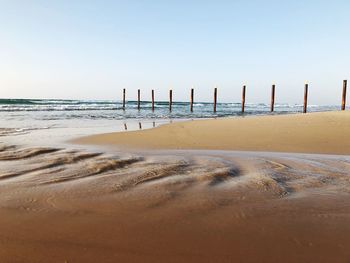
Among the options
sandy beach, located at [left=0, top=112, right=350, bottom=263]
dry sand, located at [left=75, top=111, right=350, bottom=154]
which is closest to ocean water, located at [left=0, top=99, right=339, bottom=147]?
dry sand, located at [left=75, top=111, right=350, bottom=154]

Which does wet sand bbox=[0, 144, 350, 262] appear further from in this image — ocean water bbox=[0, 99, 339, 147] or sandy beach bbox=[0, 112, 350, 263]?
ocean water bbox=[0, 99, 339, 147]

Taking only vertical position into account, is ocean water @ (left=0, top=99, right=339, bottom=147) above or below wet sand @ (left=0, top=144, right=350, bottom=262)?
below

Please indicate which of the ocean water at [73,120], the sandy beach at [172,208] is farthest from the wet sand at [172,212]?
the ocean water at [73,120]

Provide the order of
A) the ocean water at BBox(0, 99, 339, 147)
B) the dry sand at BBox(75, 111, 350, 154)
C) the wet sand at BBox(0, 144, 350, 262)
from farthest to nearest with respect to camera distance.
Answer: the ocean water at BBox(0, 99, 339, 147) → the dry sand at BBox(75, 111, 350, 154) → the wet sand at BBox(0, 144, 350, 262)

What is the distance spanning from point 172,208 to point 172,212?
94 mm

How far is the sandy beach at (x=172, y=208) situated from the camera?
1827 millimetres

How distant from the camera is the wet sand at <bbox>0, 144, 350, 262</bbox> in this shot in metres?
1.82

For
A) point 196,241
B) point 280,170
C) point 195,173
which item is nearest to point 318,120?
point 280,170

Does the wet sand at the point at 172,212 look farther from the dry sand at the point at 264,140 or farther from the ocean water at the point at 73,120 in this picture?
the ocean water at the point at 73,120

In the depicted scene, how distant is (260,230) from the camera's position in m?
2.14

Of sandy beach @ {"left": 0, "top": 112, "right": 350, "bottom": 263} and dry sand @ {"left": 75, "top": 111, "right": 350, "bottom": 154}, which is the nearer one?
sandy beach @ {"left": 0, "top": 112, "right": 350, "bottom": 263}

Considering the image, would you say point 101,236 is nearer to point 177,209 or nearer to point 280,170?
point 177,209

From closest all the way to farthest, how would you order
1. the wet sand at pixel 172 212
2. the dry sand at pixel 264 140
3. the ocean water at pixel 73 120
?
the wet sand at pixel 172 212 < the dry sand at pixel 264 140 < the ocean water at pixel 73 120

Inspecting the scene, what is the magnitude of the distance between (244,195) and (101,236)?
1.48 m
